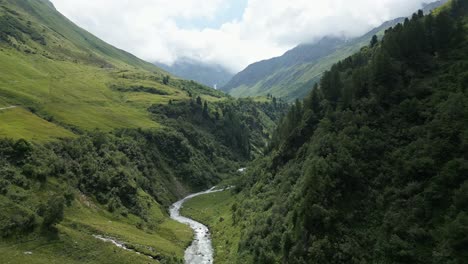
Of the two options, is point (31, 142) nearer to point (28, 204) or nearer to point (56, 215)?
point (28, 204)

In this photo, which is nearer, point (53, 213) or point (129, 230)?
point (53, 213)

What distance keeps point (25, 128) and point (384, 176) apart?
100485 mm

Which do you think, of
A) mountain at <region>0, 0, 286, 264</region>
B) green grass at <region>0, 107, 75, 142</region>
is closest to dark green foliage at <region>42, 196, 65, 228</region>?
mountain at <region>0, 0, 286, 264</region>

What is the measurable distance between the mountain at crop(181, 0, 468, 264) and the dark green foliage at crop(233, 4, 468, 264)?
0.55 ft

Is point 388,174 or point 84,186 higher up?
point 84,186

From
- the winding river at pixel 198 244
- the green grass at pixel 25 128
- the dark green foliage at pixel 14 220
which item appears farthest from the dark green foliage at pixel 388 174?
the green grass at pixel 25 128

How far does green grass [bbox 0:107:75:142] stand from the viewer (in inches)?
4008

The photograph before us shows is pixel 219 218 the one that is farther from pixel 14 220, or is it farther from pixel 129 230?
pixel 14 220

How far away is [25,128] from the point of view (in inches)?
4387

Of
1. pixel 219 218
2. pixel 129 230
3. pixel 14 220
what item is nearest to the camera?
pixel 14 220

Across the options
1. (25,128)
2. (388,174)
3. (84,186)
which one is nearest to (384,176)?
(388,174)

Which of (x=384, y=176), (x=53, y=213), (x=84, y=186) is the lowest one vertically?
(x=384, y=176)

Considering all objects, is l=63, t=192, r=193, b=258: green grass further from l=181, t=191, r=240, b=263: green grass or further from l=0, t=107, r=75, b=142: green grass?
l=0, t=107, r=75, b=142: green grass

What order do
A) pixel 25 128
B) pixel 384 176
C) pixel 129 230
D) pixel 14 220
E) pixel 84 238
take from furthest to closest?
1. pixel 25 128
2. pixel 129 230
3. pixel 84 238
4. pixel 14 220
5. pixel 384 176
